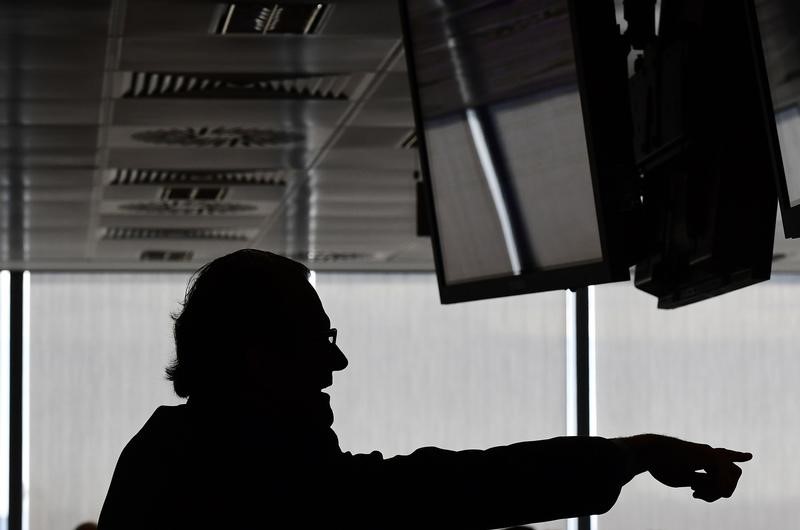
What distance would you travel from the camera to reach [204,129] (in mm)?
6500

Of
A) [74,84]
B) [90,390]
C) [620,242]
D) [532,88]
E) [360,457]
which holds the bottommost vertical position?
[90,390]

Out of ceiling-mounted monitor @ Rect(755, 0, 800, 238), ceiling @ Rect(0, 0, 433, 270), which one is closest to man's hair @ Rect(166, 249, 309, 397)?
ceiling-mounted monitor @ Rect(755, 0, 800, 238)

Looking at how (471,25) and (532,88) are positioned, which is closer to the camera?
(532,88)

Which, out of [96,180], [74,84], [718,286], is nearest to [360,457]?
[718,286]

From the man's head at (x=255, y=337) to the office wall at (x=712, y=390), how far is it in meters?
10.1

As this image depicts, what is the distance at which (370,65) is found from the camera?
5434 millimetres

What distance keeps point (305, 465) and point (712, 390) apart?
10.5 m

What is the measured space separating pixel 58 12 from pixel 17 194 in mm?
3548

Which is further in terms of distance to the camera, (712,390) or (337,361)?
(712,390)

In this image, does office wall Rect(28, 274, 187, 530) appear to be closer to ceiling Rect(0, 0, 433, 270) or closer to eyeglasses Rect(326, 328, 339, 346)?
ceiling Rect(0, 0, 433, 270)

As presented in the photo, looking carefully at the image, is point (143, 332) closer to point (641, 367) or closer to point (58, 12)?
point (641, 367)

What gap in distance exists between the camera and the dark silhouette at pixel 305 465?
1.12 meters

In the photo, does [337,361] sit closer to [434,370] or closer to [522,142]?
[522,142]

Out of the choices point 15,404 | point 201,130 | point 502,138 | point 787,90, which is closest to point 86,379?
point 15,404
